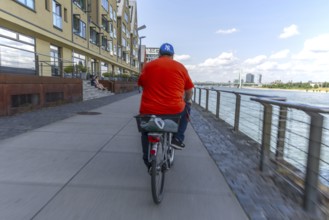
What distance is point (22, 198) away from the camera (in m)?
3.28

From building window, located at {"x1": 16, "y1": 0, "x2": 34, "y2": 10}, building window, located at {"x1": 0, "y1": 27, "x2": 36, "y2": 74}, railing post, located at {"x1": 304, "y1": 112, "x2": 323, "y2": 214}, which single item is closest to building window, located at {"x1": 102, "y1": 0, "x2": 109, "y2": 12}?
building window, located at {"x1": 16, "y1": 0, "x2": 34, "y2": 10}

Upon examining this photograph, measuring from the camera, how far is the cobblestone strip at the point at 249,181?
3107 mm

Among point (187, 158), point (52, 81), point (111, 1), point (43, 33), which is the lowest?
point (187, 158)

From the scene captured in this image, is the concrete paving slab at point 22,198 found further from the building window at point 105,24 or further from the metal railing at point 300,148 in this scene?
the building window at point 105,24

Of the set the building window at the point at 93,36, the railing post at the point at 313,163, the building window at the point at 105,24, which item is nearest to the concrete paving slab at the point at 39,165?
the railing post at the point at 313,163

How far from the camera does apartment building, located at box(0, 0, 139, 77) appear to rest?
12.4 metres

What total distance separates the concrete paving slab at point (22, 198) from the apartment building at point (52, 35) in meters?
8.24

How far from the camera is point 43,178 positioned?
3.94 metres

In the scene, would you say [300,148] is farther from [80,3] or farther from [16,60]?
[80,3]

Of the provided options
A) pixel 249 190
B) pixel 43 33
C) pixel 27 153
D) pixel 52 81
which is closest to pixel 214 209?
pixel 249 190

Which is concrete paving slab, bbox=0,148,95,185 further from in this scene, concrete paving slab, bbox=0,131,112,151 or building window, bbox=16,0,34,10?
building window, bbox=16,0,34,10

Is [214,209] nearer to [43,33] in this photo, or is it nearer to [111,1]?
[43,33]

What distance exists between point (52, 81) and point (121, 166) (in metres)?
9.68

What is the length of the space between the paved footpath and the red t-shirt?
111 centimetres
